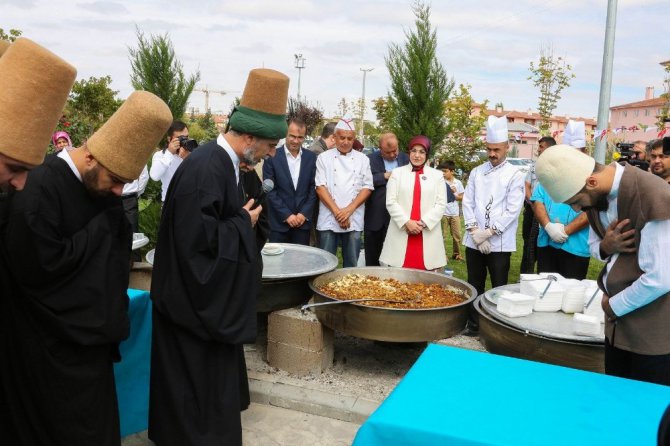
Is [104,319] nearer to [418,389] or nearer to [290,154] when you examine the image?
[418,389]

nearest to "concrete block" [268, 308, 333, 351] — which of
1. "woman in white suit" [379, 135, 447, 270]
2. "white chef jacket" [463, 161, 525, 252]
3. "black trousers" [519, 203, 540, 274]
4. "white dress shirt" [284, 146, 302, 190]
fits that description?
"woman in white suit" [379, 135, 447, 270]

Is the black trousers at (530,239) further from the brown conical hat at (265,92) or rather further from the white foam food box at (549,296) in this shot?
the brown conical hat at (265,92)

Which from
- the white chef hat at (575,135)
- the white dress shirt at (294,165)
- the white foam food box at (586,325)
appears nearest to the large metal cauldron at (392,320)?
the white foam food box at (586,325)

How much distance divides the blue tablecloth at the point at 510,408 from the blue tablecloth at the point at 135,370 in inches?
72.3

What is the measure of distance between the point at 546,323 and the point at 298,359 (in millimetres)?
1816

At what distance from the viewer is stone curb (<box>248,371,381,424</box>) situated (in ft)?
12.1

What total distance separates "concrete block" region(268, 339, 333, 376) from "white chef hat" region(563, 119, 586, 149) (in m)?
3.49

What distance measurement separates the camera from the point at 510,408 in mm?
1811

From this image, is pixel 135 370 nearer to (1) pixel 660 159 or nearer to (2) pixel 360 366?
(2) pixel 360 366

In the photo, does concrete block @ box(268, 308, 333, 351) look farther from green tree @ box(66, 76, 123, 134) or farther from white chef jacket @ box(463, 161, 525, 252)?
green tree @ box(66, 76, 123, 134)

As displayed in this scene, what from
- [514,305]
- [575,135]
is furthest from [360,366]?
[575,135]

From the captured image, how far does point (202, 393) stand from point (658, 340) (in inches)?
83.8

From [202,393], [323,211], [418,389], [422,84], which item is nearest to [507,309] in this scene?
[418,389]

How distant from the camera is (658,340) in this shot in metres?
2.40
